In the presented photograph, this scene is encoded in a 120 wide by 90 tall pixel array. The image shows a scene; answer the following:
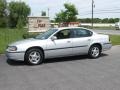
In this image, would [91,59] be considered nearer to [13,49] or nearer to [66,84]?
[13,49]

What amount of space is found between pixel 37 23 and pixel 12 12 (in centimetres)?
5704

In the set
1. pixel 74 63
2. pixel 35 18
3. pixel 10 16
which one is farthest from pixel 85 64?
pixel 10 16

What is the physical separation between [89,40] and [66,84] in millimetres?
4603

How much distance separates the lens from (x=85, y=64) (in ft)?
32.8

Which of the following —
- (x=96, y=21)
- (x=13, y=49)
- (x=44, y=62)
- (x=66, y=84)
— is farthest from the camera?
(x=96, y=21)

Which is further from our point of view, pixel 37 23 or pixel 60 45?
pixel 37 23

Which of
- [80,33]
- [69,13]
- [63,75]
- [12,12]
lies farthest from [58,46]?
[12,12]

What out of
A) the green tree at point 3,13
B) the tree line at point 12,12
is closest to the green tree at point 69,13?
the tree line at point 12,12

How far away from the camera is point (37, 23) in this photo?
24172mm

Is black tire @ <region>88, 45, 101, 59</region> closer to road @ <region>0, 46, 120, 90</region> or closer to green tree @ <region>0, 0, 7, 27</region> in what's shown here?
road @ <region>0, 46, 120, 90</region>

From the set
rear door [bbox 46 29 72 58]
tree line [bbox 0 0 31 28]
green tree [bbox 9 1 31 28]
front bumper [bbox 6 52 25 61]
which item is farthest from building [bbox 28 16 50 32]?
green tree [bbox 9 1 31 28]

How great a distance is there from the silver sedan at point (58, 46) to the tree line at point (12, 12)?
58051mm

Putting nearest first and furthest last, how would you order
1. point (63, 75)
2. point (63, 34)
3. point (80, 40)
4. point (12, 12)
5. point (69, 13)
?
1. point (63, 75)
2. point (63, 34)
3. point (80, 40)
4. point (69, 13)
5. point (12, 12)

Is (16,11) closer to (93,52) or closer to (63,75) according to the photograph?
(93,52)
